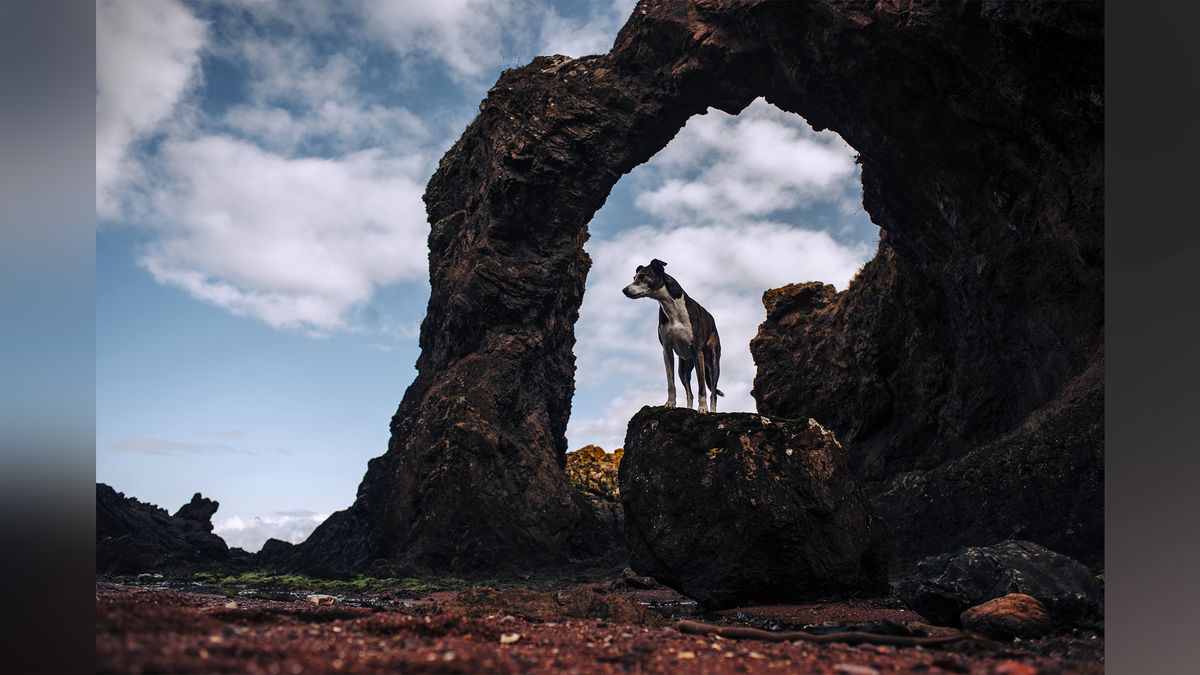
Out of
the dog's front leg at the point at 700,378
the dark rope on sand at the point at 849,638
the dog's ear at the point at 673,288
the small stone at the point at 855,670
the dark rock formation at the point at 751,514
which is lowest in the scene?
the dark rope on sand at the point at 849,638

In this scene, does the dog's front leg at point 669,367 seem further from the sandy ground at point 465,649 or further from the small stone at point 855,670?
the small stone at point 855,670

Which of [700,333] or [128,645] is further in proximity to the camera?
[700,333]

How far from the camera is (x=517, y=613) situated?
6.89 m

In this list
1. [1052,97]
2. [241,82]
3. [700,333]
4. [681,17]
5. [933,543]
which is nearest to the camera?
[241,82]

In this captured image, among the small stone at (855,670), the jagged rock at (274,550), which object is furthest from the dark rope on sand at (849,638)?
the jagged rock at (274,550)

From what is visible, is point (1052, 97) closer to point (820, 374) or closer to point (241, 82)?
point (241, 82)

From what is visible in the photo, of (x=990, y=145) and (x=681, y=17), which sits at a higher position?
(x=681, y=17)

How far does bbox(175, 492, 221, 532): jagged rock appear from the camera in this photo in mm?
24250

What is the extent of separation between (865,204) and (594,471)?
1174 centimetres

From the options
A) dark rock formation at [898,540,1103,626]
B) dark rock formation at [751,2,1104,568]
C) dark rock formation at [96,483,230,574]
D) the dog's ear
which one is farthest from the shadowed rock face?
dark rock formation at [898,540,1103,626]

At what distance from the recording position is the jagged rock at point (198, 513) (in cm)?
2425
